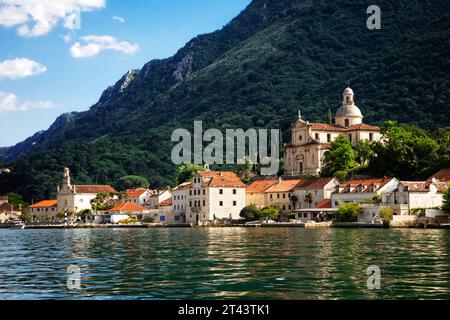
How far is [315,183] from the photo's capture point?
10556 centimetres

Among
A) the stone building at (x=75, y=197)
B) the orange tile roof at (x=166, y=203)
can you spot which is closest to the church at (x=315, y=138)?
the orange tile roof at (x=166, y=203)

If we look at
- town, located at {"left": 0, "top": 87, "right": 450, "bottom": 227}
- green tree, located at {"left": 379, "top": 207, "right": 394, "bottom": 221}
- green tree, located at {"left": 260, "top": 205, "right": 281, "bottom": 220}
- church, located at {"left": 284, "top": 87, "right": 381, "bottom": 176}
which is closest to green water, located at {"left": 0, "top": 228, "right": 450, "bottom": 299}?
green tree, located at {"left": 379, "top": 207, "right": 394, "bottom": 221}

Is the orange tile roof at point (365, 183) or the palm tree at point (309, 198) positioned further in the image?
the palm tree at point (309, 198)

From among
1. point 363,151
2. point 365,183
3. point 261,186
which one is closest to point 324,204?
point 365,183

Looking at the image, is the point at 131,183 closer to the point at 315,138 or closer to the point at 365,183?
the point at 315,138

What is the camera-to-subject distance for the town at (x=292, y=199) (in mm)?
85438

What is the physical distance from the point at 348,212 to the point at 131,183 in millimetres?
109503

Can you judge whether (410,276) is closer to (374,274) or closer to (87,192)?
(374,274)

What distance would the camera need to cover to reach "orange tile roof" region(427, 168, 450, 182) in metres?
90.0

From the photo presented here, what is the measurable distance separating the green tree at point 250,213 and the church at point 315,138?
20.6 meters

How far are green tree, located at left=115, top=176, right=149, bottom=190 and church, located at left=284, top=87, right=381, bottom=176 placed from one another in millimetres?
66234
